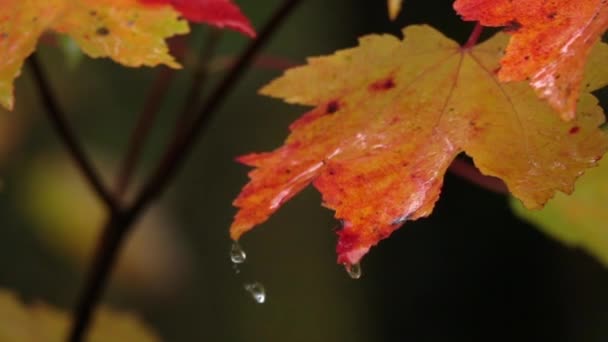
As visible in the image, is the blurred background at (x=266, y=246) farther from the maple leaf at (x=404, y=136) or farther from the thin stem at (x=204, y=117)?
the maple leaf at (x=404, y=136)

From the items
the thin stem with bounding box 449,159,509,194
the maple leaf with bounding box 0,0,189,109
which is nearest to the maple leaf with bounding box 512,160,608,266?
the thin stem with bounding box 449,159,509,194

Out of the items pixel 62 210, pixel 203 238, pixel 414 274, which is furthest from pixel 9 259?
pixel 414 274

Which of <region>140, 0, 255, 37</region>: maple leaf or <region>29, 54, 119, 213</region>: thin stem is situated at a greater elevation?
<region>140, 0, 255, 37</region>: maple leaf

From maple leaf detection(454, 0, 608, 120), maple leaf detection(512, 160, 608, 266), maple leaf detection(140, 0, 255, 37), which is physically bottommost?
maple leaf detection(512, 160, 608, 266)

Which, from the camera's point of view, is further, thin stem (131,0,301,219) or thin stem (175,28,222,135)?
thin stem (175,28,222,135)

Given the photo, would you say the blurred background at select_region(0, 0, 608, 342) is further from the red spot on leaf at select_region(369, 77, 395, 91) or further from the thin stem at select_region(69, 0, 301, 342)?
the red spot on leaf at select_region(369, 77, 395, 91)
